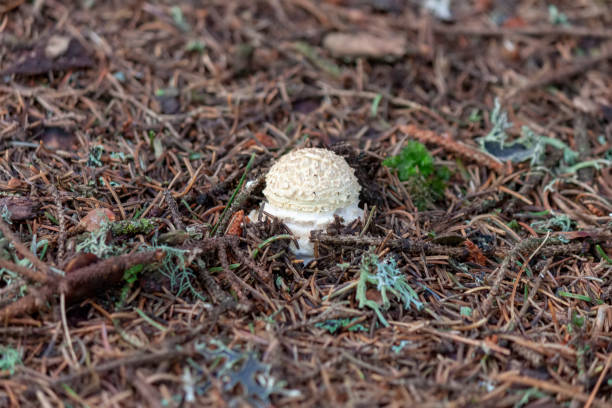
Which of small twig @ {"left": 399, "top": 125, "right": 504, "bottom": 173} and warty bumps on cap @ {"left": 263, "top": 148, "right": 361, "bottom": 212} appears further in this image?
small twig @ {"left": 399, "top": 125, "right": 504, "bottom": 173}

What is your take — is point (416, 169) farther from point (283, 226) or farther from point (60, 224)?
point (60, 224)

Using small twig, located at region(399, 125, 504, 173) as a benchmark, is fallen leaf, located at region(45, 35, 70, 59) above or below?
above

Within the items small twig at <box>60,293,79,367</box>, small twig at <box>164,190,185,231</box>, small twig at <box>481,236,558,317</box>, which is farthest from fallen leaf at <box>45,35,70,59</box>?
small twig at <box>481,236,558,317</box>

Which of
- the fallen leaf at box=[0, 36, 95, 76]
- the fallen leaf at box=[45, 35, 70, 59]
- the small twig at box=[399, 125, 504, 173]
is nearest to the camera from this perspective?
the small twig at box=[399, 125, 504, 173]

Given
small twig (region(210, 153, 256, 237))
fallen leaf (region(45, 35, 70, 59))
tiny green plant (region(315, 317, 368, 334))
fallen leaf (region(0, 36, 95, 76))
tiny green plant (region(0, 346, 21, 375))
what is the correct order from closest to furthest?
tiny green plant (region(0, 346, 21, 375))
tiny green plant (region(315, 317, 368, 334))
small twig (region(210, 153, 256, 237))
fallen leaf (region(0, 36, 95, 76))
fallen leaf (region(45, 35, 70, 59))

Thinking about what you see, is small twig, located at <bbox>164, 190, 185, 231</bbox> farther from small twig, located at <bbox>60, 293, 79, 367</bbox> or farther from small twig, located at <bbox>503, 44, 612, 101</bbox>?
small twig, located at <bbox>503, 44, 612, 101</bbox>

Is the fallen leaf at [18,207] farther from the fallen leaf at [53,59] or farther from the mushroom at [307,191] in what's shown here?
the fallen leaf at [53,59]

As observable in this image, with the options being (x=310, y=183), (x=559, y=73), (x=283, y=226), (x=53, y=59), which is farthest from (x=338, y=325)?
(x=559, y=73)

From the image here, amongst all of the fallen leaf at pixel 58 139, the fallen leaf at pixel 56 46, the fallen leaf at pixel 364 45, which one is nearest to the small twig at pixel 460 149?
the fallen leaf at pixel 364 45

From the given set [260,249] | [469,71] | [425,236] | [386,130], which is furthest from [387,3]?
[260,249]
